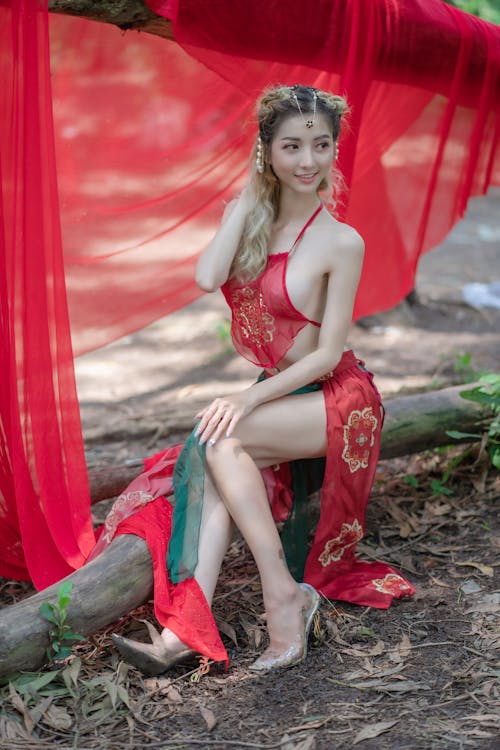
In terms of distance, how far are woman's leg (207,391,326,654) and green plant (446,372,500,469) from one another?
1.05 meters

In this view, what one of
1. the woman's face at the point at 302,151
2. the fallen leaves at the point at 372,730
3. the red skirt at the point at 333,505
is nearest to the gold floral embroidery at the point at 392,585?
the red skirt at the point at 333,505

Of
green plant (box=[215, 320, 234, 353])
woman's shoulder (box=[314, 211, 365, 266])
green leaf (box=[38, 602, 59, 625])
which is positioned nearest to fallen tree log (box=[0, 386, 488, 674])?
green leaf (box=[38, 602, 59, 625])

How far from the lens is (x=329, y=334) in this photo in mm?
2627

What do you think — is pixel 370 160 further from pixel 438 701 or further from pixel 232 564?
pixel 438 701

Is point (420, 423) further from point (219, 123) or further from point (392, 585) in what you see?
point (219, 123)

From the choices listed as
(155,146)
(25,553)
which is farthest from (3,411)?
(155,146)

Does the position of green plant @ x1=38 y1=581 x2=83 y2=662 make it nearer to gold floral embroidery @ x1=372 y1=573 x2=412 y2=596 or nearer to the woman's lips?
gold floral embroidery @ x1=372 y1=573 x2=412 y2=596

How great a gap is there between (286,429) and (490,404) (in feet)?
3.81

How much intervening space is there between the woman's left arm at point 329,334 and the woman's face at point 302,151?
8.3 inches

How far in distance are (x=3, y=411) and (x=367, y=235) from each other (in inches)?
66.8

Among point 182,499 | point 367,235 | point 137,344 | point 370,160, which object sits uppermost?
point 370,160

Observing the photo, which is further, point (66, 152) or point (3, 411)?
point (66, 152)

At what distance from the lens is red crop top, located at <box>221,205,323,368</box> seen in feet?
8.77

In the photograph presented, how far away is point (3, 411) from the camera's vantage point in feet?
8.66
